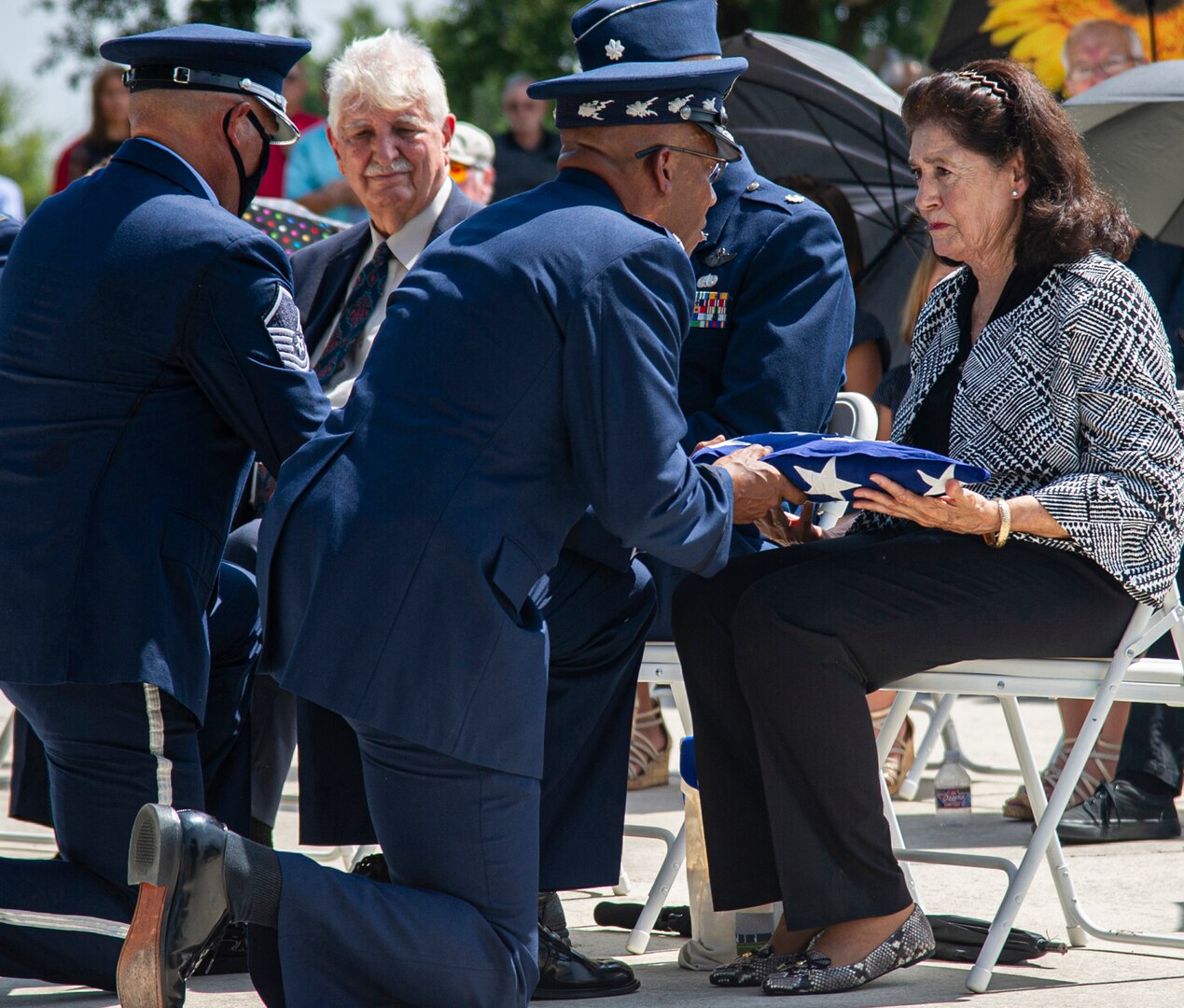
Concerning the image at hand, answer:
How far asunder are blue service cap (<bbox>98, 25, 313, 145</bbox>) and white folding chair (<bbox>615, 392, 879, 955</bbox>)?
1.41 meters

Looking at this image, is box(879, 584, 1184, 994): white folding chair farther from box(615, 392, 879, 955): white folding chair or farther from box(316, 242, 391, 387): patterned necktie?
box(316, 242, 391, 387): patterned necktie

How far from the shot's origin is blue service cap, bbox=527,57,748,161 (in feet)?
9.31

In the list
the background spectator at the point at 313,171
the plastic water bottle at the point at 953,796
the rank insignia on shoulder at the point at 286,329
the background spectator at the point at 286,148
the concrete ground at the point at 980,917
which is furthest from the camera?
the background spectator at the point at 286,148

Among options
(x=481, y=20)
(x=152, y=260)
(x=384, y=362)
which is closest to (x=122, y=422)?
(x=152, y=260)

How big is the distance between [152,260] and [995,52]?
5.12 m

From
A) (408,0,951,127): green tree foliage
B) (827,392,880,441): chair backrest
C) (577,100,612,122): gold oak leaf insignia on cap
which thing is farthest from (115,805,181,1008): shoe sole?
(408,0,951,127): green tree foliage

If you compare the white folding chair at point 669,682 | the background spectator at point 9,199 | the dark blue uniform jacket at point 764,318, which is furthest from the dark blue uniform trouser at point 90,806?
the background spectator at point 9,199

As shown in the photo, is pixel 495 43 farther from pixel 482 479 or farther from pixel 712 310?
pixel 482 479

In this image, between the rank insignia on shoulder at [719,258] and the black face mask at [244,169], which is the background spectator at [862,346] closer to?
the rank insignia on shoulder at [719,258]

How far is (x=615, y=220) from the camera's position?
279 centimetres

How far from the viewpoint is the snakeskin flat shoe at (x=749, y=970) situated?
10.9 ft

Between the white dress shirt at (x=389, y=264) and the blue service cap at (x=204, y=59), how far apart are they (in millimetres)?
965

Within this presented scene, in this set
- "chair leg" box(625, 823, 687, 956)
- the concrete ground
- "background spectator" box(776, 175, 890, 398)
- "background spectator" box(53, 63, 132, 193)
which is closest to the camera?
the concrete ground

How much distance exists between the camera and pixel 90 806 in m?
3.24
